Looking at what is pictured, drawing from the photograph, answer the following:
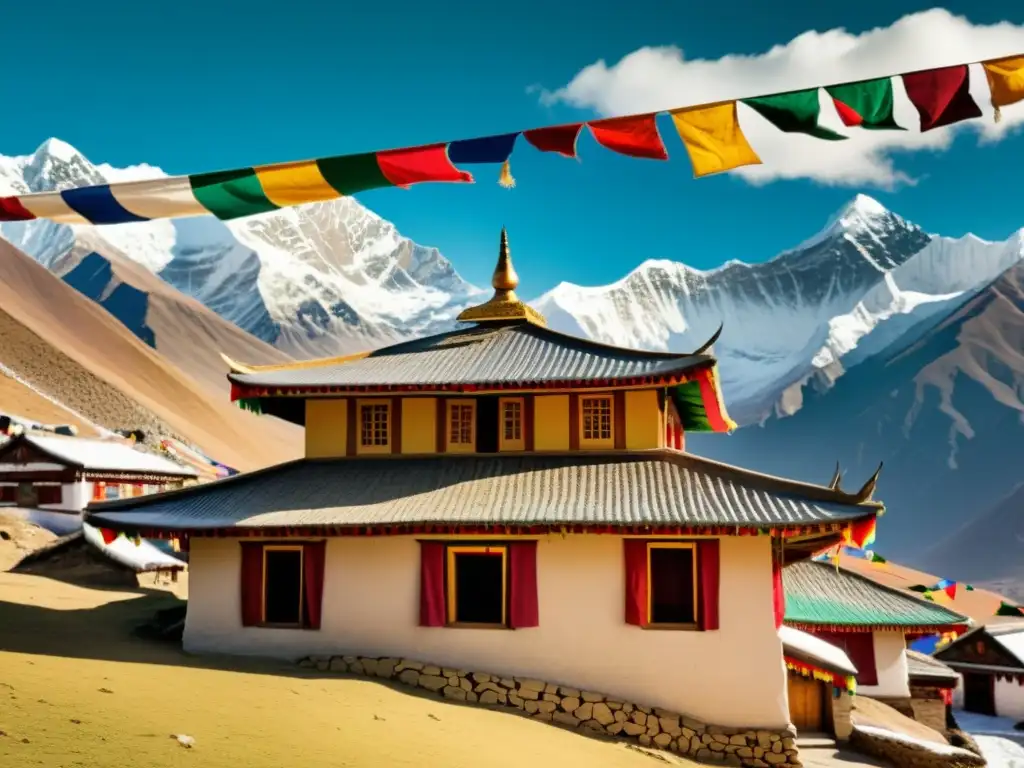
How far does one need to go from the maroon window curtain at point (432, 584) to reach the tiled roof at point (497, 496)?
0.76 metres

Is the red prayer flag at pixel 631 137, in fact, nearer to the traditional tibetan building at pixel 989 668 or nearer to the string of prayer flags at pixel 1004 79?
the string of prayer flags at pixel 1004 79

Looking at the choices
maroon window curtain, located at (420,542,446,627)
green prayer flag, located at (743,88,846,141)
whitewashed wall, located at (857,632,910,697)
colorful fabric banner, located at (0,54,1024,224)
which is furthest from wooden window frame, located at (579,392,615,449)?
whitewashed wall, located at (857,632,910,697)

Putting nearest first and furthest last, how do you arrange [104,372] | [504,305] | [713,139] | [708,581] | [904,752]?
[713,139] < [708,581] < [904,752] < [504,305] < [104,372]

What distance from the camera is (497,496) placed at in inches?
711

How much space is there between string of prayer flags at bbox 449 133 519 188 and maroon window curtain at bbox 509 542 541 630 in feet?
23.3

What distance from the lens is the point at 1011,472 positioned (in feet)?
491

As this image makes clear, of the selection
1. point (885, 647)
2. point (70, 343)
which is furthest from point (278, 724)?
point (70, 343)

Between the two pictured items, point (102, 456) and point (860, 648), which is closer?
point (860, 648)

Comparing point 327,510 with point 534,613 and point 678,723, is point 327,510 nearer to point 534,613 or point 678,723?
point 534,613

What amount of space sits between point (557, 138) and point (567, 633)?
347 inches

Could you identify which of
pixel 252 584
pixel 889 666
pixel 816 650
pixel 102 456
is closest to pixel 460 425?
pixel 252 584

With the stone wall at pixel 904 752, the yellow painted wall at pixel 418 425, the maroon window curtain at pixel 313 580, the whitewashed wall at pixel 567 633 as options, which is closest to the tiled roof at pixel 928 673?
the stone wall at pixel 904 752

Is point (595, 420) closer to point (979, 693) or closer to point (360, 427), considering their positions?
point (360, 427)

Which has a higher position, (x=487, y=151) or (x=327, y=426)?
(x=487, y=151)
